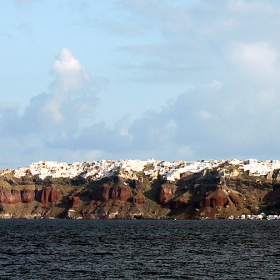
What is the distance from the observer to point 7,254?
99.8m

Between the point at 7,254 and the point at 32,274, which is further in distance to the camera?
the point at 7,254

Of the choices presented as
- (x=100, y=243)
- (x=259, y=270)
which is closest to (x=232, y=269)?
(x=259, y=270)

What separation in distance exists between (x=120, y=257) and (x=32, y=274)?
22878 mm

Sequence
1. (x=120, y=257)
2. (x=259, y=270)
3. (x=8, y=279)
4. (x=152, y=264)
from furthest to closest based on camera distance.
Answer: (x=120, y=257), (x=152, y=264), (x=259, y=270), (x=8, y=279)

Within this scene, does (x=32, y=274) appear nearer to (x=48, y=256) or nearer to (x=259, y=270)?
(x=48, y=256)

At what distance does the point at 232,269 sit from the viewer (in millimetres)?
82562

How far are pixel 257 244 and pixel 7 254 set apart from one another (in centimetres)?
5286

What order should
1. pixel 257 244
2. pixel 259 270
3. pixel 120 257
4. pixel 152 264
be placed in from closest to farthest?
pixel 259 270 < pixel 152 264 < pixel 120 257 < pixel 257 244

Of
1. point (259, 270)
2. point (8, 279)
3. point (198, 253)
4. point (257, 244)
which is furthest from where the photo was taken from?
point (257, 244)

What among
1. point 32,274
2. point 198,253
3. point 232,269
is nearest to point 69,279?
point 32,274

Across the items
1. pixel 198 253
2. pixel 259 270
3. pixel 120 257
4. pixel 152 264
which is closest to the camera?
pixel 259 270

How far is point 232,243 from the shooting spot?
127062 mm

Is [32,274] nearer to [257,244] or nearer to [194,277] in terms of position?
[194,277]

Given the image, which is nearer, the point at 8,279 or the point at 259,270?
the point at 8,279
